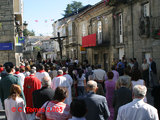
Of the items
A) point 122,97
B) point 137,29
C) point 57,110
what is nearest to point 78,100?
point 57,110

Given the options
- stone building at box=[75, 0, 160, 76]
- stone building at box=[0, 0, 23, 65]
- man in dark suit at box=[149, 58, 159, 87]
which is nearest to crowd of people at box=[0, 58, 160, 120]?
man in dark suit at box=[149, 58, 159, 87]

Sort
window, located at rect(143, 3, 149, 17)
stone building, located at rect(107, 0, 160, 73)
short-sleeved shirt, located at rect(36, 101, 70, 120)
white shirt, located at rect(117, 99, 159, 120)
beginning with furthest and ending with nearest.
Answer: window, located at rect(143, 3, 149, 17)
stone building, located at rect(107, 0, 160, 73)
short-sleeved shirt, located at rect(36, 101, 70, 120)
white shirt, located at rect(117, 99, 159, 120)

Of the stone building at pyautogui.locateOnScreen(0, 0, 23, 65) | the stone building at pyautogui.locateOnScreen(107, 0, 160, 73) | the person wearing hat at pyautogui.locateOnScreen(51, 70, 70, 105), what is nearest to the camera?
the person wearing hat at pyautogui.locateOnScreen(51, 70, 70, 105)

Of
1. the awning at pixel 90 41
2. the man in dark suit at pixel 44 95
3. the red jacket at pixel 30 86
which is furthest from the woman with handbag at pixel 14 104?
the awning at pixel 90 41

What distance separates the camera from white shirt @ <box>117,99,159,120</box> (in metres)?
3.56

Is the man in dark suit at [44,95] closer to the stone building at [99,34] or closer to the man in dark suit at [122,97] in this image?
the man in dark suit at [122,97]

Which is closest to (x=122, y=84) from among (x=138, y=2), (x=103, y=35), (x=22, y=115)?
(x=22, y=115)

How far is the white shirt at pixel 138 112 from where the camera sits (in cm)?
356

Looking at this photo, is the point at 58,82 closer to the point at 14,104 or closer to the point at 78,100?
the point at 14,104

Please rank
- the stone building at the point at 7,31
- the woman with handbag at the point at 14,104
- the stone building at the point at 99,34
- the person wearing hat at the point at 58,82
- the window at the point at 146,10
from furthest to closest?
the stone building at the point at 99,34 < the stone building at the point at 7,31 < the window at the point at 146,10 < the person wearing hat at the point at 58,82 < the woman with handbag at the point at 14,104

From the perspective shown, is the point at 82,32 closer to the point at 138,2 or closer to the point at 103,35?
the point at 103,35

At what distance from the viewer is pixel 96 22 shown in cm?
2459

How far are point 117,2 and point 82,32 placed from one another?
37.0 ft

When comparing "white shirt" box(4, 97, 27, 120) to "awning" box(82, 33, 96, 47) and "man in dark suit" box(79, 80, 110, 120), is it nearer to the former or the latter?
"man in dark suit" box(79, 80, 110, 120)
